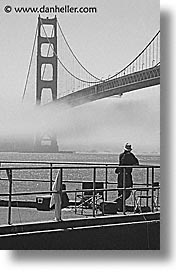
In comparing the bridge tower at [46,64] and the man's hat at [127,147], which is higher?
the bridge tower at [46,64]

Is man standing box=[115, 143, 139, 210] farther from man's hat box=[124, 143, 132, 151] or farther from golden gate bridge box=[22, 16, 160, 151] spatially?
golden gate bridge box=[22, 16, 160, 151]

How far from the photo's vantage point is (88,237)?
3873 millimetres

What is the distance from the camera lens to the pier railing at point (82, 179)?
3.95 m

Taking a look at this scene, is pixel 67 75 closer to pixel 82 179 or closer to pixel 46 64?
pixel 46 64

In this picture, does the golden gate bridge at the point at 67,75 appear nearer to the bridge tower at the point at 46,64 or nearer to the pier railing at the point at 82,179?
the bridge tower at the point at 46,64

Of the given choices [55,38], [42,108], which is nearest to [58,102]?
[42,108]

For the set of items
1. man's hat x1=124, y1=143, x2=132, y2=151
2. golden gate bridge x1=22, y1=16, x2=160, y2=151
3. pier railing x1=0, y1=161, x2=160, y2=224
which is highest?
golden gate bridge x1=22, y1=16, x2=160, y2=151

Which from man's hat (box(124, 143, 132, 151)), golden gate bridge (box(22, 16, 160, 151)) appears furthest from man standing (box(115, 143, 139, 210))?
golden gate bridge (box(22, 16, 160, 151))

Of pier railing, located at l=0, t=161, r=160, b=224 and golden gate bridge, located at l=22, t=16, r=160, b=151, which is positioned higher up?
golden gate bridge, located at l=22, t=16, r=160, b=151

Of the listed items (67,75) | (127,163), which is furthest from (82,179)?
(67,75)

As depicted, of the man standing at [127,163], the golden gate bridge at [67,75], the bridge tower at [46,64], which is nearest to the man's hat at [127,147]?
the man standing at [127,163]

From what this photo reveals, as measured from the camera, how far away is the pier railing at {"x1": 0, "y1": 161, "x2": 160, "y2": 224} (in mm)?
3951

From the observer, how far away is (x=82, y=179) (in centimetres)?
410

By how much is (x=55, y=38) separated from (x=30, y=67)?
0.22 m
